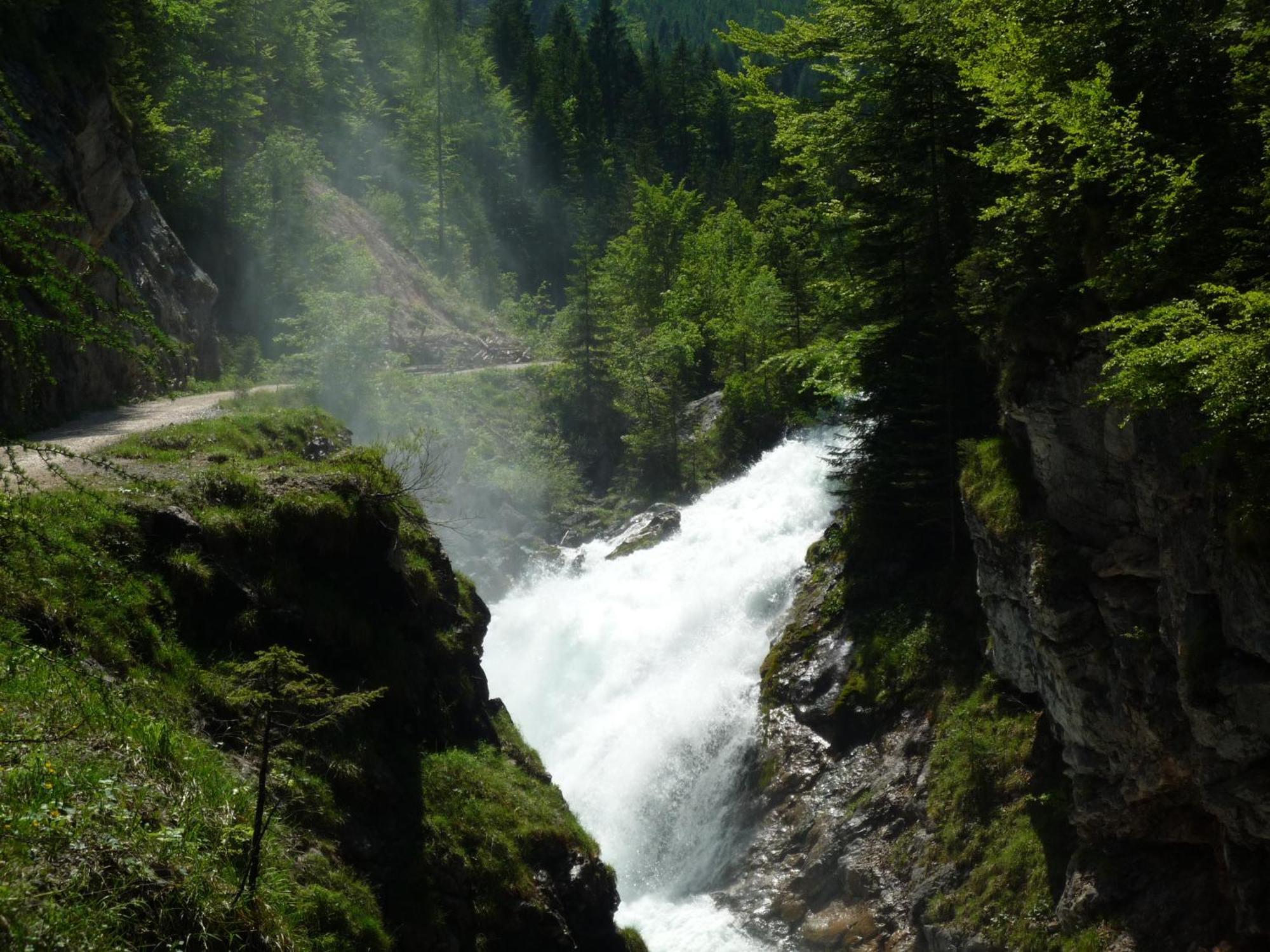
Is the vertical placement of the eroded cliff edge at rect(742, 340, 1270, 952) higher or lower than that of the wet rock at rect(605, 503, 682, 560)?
lower

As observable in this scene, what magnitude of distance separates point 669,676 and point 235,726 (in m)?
15.4

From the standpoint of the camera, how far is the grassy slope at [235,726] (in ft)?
19.7

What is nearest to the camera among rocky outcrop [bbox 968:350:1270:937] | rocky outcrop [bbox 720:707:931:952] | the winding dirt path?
rocky outcrop [bbox 968:350:1270:937]

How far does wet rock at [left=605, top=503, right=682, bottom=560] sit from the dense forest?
3.07 meters

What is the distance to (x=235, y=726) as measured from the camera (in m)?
9.74

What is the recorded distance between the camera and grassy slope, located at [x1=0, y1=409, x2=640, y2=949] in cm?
602

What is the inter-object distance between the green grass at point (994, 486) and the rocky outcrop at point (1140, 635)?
9.0 inches

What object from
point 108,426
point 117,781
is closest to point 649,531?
point 108,426

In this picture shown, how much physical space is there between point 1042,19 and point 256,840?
43.4ft

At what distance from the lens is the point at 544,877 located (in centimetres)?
1269

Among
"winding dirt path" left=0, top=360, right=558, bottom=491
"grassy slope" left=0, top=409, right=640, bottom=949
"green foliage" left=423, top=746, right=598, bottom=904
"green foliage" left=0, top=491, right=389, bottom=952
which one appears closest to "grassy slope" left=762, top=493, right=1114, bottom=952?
"grassy slope" left=0, top=409, right=640, bottom=949

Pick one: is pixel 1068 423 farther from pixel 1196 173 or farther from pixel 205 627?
pixel 205 627

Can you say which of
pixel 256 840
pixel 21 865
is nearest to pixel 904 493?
pixel 256 840

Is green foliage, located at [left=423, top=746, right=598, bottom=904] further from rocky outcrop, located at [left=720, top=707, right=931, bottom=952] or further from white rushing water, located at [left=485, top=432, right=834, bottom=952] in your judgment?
white rushing water, located at [left=485, top=432, right=834, bottom=952]
